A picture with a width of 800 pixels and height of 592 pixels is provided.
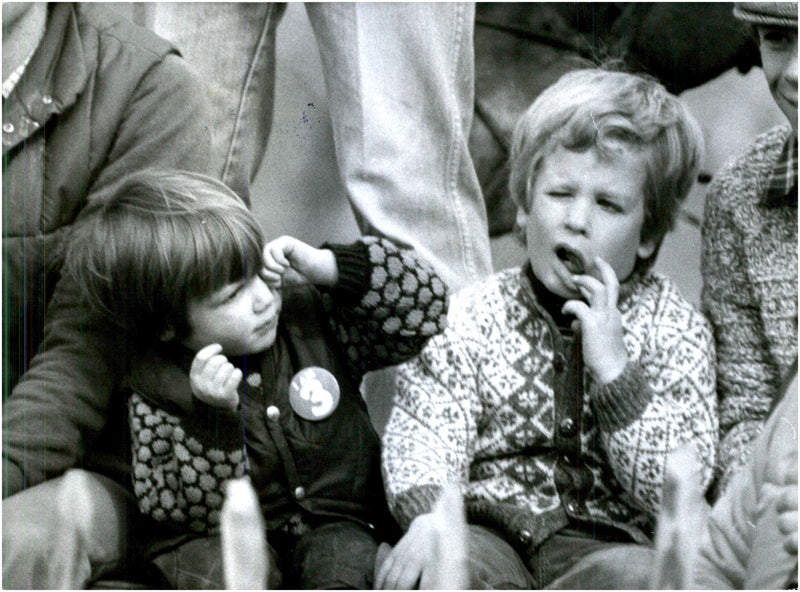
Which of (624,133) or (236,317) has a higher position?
(624,133)

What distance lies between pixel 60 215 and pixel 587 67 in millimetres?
775

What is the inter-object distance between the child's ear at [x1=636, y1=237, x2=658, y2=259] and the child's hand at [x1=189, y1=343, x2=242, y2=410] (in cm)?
55

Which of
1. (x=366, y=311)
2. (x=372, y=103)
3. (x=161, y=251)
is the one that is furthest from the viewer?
(x=372, y=103)

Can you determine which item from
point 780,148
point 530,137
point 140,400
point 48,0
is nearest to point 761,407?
point 780,148

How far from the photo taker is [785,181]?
165 centimetres

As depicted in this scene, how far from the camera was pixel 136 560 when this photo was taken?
153cm

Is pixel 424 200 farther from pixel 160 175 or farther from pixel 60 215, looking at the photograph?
pixel 60 215

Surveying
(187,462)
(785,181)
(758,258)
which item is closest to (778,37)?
(785,181)

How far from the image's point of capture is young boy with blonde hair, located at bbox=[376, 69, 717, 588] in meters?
1.50

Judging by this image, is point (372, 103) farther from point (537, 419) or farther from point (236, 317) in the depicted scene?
point (537, 419)

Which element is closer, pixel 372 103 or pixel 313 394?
pixel 313 394

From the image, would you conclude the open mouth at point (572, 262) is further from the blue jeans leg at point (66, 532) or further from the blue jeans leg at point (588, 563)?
the blue jeans leg at point (66, 532)

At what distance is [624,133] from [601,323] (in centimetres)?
25

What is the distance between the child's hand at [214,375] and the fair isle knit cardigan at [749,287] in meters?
0.63
